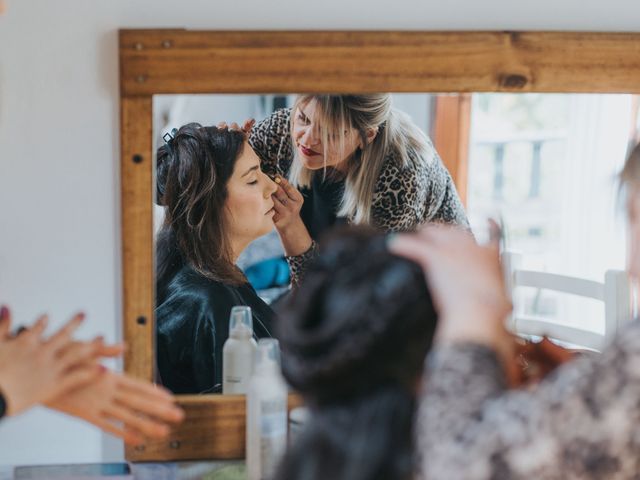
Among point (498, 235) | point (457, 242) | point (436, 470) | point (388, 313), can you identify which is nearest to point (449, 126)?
point (498, 235)

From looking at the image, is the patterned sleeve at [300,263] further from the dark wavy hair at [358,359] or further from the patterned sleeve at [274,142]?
the dark wavy hair at [358,359]

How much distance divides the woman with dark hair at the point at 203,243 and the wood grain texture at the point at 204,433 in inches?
0.9

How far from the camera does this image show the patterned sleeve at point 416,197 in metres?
1.18

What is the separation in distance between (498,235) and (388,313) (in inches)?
17.1

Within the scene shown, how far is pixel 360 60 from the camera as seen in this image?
1.14 m

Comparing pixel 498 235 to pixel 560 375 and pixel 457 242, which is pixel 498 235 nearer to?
pixel 457 242

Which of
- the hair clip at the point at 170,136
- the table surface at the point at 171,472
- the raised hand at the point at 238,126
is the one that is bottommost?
the table surface at the point at 171,472

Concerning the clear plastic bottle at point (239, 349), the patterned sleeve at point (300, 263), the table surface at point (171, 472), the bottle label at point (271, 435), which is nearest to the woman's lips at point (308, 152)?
the patterned sleeve at point (300, 263)

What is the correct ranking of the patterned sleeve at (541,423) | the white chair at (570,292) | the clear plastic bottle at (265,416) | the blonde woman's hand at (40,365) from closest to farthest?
the patterned sleeve at (541,423) → the blonde woman's hand at (40,365) → the clear plastic bottle at (265,416) → the white chair at (570,292)

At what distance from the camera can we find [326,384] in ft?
2.58

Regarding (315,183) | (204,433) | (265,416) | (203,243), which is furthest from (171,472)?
(315,183)

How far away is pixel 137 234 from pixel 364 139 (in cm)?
34

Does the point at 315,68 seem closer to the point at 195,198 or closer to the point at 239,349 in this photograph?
the point at 195,198

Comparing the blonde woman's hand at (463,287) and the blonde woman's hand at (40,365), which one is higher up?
the blonde woman's hand at (463,287)
